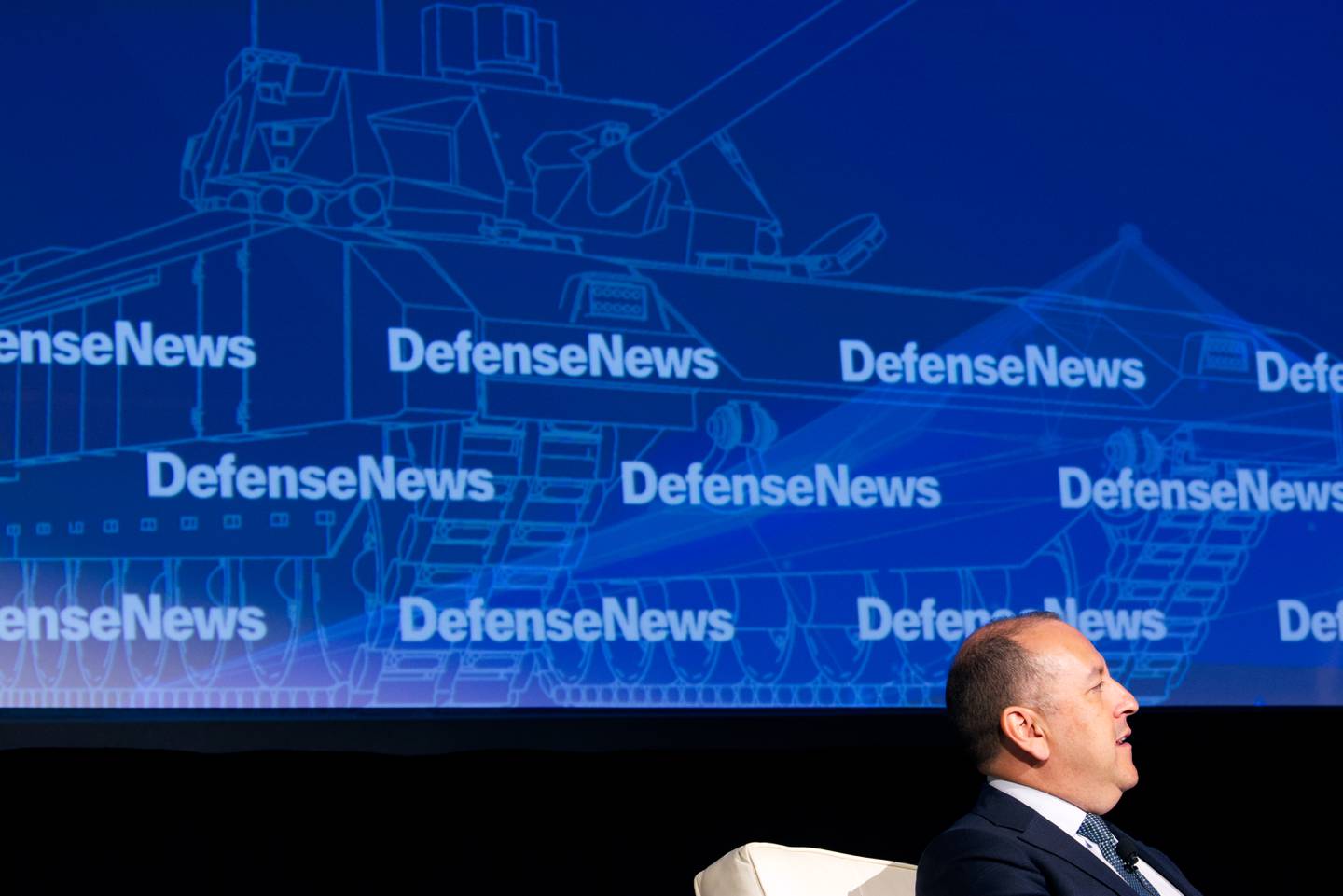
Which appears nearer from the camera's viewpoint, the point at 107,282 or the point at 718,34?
the point at 107,282

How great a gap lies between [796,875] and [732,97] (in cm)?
187

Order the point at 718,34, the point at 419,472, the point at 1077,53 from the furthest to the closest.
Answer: the point at 1077,53 → the point at 718,34 → the point at 419,472

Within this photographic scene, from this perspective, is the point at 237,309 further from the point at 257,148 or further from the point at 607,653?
the point at 607,653

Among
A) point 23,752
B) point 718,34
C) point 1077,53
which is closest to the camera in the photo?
point 23,752

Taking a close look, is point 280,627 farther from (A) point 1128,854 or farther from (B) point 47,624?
(A) point 1128,854

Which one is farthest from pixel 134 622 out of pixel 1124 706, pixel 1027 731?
pixel 1124 706

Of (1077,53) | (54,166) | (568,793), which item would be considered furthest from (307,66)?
(1077,53)

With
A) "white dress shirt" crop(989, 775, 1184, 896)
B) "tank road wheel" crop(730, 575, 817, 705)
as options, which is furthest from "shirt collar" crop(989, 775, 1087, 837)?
"tank road wheel" crop(730, 575, 817, 705)

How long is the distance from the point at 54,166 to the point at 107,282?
0.23m

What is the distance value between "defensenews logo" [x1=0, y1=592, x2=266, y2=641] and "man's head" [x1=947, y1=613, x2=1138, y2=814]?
133cm

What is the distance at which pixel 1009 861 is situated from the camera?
5.96 ft

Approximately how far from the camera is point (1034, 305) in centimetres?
336

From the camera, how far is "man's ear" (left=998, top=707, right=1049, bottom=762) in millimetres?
1959

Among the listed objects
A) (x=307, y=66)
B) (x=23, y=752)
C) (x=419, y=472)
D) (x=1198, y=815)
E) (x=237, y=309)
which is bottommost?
(x=1198, y=815)
